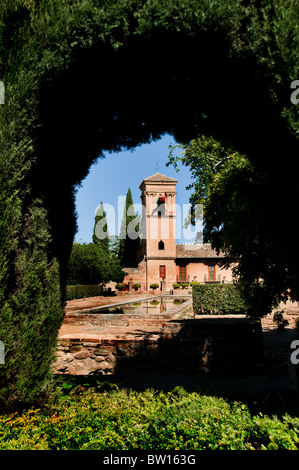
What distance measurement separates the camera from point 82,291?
24.3 meters

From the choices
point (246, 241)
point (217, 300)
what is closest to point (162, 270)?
point (217, 300)

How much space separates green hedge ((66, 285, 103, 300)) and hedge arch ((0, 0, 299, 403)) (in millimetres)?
19379

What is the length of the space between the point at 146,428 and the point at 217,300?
1195cm

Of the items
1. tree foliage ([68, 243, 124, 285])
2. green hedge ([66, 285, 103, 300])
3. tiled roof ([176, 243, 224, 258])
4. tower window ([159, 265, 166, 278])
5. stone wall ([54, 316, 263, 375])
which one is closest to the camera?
stone wall ([54, 316, 263, 375])

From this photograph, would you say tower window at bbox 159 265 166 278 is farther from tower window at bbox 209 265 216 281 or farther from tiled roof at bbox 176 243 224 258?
tower window at bbox 209 265 216 281

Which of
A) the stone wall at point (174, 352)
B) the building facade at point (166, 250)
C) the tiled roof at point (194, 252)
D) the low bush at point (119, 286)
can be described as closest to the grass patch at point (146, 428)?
the stone wall at point (174, 352)

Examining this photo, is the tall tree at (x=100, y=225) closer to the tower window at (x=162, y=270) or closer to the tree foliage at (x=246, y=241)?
the tower window at (x=162, y=270)

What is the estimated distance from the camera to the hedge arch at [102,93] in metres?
2.81

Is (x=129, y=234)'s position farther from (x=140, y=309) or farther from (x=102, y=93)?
(x=102, y=93)

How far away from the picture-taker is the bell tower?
36.1m

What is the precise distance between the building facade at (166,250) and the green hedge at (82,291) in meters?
9.57

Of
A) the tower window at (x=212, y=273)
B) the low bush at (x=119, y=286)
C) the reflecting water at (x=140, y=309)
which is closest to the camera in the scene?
the reflecting water at (x=140, y=309)

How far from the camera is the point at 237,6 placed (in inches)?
111

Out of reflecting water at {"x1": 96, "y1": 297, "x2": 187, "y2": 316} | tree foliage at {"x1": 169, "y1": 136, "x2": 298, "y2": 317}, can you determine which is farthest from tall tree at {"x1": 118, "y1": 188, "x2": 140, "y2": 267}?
tree foliage at {"x1": 169, "y1": 136, "x2": 298, "y2": 317}
